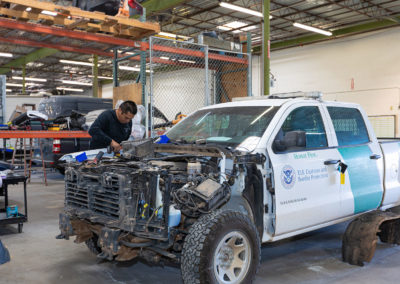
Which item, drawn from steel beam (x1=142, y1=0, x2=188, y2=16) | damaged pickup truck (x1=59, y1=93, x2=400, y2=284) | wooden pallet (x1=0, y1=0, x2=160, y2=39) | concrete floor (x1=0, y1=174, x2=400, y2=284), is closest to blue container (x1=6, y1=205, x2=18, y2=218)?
concrete floor (x1=0, y1=174, x2=400, y2=284)

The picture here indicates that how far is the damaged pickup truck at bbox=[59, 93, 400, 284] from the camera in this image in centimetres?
301

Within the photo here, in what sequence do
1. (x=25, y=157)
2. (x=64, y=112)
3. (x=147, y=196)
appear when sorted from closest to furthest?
(x=147, y=196)
(x=25, y=157)
(x=64, y=112)

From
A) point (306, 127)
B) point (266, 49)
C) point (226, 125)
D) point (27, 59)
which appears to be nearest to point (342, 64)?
point (266, 49)

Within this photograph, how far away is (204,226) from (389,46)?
1710 cm

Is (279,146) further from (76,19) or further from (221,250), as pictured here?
(76,19)

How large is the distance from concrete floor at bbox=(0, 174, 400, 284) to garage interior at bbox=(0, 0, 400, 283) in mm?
11

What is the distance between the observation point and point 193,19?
18.3m

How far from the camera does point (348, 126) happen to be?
174 inches

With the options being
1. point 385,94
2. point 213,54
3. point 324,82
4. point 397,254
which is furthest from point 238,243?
point 324,82

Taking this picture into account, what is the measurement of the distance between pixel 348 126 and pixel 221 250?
7.41ft

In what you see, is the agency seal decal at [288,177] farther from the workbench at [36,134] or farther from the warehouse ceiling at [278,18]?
the warehouse ceiling at [278,18]

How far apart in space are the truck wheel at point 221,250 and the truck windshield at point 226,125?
0.85 metres

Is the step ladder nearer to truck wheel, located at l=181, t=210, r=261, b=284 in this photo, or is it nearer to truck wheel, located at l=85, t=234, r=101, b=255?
truck wheel, located at l=85, t=234, r=101, b=255

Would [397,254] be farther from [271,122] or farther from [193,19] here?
[193,19]
